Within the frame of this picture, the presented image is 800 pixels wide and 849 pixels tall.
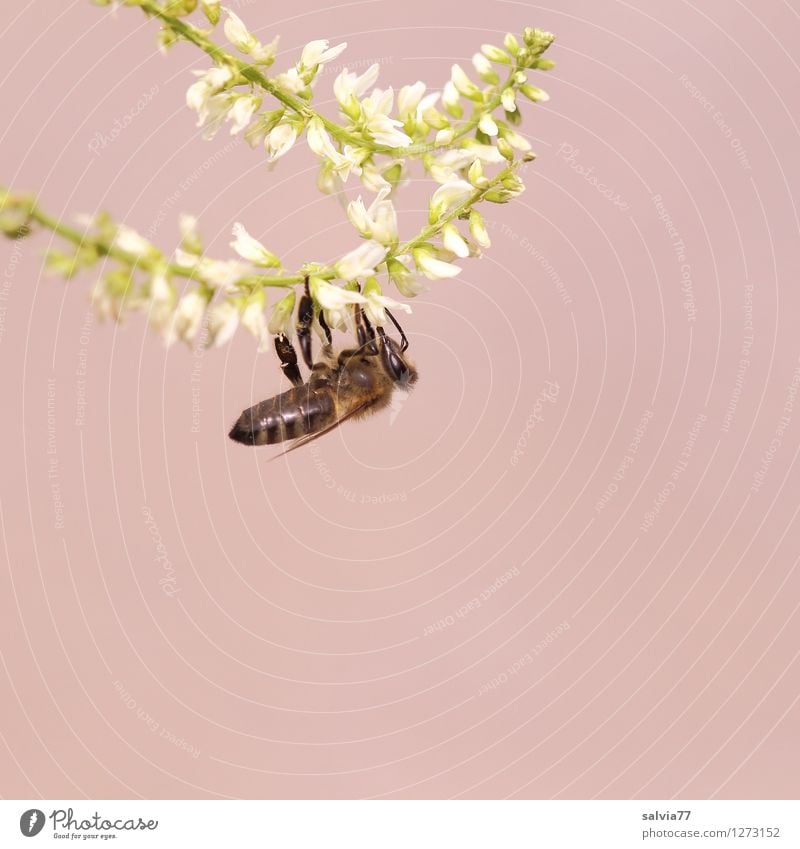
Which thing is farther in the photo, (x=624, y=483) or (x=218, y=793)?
(x=624, y=483)

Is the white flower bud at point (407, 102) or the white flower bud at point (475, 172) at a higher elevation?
the white flower bud at point (407, 102)

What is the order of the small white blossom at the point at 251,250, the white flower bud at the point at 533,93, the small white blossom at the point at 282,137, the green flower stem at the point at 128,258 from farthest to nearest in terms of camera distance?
the white flower bud at the point at 533,93
the small white blossom at the point at 282,137
the small white blossom at the point at 251,250
the green flower stem at the point at 128,258

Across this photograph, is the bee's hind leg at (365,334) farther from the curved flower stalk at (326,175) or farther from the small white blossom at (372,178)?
the small white blossom at (372,178)

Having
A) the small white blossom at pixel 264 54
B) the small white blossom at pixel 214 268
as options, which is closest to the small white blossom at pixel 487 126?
the small white blossom at pixel 264 54

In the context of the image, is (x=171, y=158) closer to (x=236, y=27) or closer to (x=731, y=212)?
(x=236, y=27)

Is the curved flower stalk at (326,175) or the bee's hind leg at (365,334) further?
the bee's hind leg at (365,334)

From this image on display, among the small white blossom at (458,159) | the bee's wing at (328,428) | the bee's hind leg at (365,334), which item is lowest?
the bee's wing at (328,428)


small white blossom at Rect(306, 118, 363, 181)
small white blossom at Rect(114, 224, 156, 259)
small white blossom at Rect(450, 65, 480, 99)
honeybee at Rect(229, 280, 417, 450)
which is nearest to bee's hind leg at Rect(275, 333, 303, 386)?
honeybee at Rect(229, 280, 417, 450)
